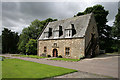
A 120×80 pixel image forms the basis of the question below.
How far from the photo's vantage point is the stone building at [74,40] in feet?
67.7

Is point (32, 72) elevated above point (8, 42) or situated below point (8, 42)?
below

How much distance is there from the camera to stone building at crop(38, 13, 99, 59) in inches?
812

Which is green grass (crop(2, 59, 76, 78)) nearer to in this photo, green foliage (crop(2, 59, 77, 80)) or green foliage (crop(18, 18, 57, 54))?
green foliage (crop(2, 59, 77, 80))

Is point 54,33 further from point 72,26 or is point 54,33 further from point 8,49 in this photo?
point 8,49

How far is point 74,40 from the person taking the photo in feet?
70.6

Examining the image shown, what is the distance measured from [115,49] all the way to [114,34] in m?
6.30

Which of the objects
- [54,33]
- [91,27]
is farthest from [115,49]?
[54,33]

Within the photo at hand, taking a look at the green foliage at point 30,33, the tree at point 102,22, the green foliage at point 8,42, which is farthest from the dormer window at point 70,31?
the green foliage at point 8,42

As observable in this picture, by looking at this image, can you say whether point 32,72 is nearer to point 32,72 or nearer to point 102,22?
point 32,72

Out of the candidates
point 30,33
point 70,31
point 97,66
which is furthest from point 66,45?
point 30,33

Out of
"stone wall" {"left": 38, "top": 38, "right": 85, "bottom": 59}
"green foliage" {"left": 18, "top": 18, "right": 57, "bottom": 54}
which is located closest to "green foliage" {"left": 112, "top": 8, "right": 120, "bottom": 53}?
"stone wall" {"left": 38, "top": 38, "right": 85, "bottom": 59}

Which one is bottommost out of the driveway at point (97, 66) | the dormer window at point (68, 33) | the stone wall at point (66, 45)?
the driveway at point (97, 66)

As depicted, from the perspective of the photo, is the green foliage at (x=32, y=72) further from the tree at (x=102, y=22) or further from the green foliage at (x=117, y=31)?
the green foliage at (x=117, y=31)

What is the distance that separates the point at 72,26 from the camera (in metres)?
23.5
